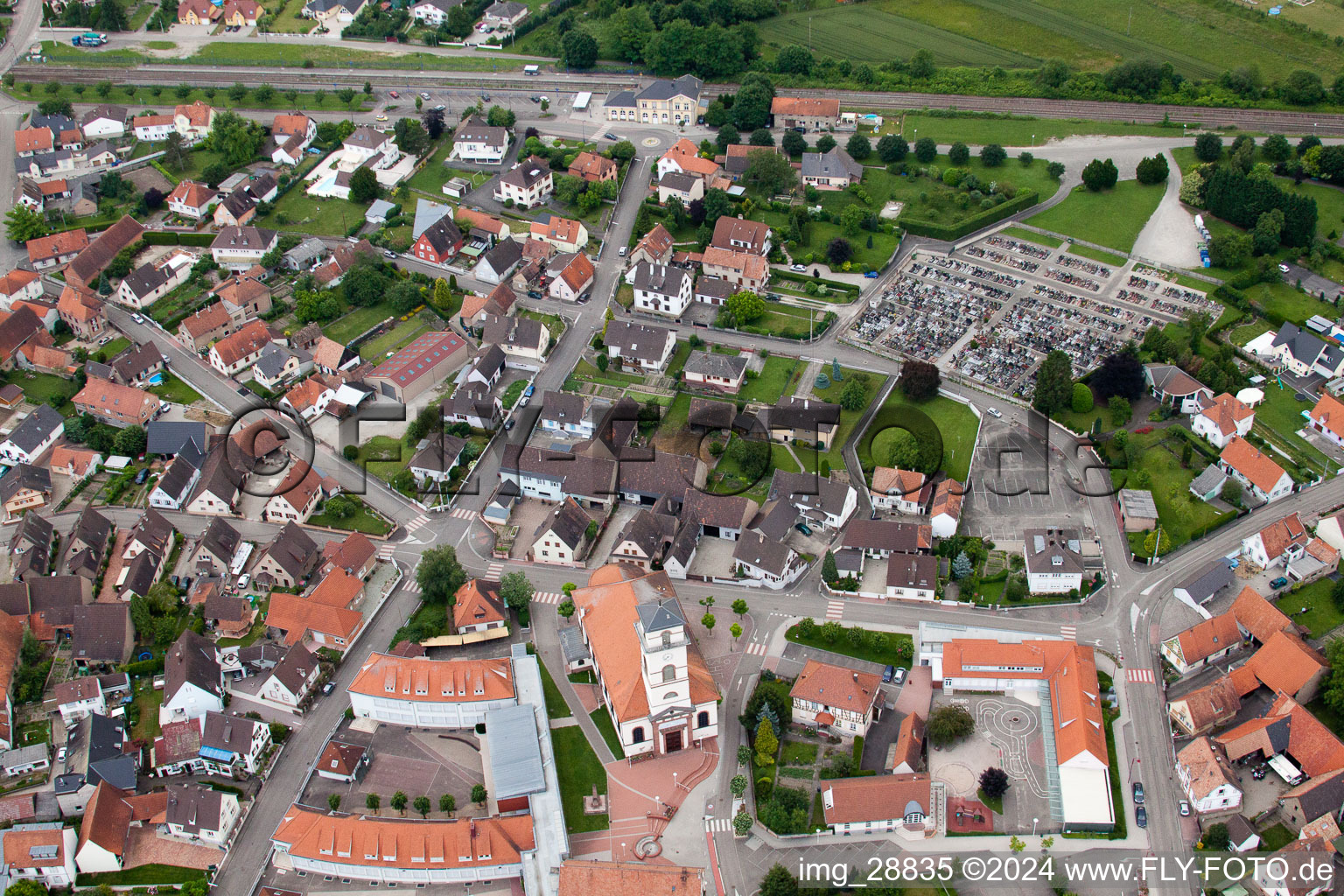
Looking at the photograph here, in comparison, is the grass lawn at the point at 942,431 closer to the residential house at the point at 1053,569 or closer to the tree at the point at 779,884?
the residential house at the point at 1053,569

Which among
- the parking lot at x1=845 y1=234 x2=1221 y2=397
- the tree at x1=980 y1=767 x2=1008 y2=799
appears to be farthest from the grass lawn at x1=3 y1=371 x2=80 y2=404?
the tree at x1=980 y1=767 x2=1008 y2=799

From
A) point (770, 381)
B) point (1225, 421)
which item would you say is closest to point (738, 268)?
point (770, 381)

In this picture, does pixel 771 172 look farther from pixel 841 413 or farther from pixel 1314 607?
pixel 1314 607

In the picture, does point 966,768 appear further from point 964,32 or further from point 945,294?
point 964,32

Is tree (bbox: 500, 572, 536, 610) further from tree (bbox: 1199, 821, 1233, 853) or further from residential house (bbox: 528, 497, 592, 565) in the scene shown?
tree (bbox: 1199, 821, 1233, 853)

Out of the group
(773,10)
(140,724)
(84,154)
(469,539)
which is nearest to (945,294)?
(469,539)

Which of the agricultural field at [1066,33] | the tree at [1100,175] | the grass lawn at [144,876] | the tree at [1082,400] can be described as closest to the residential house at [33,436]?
the grass lawn at [144,876]

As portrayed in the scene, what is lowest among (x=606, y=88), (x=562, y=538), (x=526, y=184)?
(x=562, y=538)
